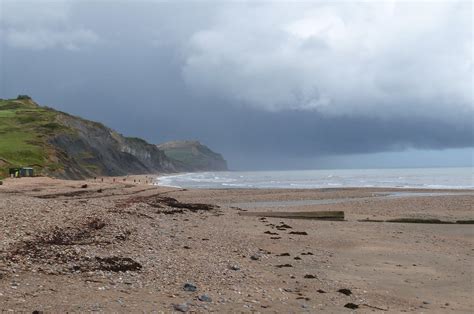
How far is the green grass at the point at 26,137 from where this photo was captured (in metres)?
78.6

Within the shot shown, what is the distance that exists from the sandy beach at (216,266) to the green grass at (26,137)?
5098 cm

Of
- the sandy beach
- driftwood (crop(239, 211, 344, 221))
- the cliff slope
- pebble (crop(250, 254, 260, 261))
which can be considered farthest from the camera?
the cliff slope

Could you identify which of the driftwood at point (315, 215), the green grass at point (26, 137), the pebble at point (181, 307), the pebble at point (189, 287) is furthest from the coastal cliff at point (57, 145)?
the pebble at point (181, 307)

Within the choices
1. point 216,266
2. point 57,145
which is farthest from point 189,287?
point 57,145

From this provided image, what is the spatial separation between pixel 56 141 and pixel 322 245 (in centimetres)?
10505

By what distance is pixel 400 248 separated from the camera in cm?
2186

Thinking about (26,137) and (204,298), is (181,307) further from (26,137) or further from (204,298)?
(26,137)

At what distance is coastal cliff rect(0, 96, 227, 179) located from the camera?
82.8 metres

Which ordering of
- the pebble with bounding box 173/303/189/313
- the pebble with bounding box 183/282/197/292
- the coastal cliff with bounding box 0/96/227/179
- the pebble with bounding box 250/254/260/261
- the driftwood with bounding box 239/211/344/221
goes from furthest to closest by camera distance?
1. the coastal cliff with bounding box 0/96/227/179
2. the driftwood with bounding box 239/211/344/221
3. the pebble with bounding box 250/254/260/261
4. the pebble with bounding box 183/282/197/292
5. the pebble with bounding box 173/303/189/313

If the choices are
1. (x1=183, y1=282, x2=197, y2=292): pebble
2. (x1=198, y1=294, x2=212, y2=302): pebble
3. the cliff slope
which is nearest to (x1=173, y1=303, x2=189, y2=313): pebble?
(x1=198, y1=294, x2=212, y2=302): pebble

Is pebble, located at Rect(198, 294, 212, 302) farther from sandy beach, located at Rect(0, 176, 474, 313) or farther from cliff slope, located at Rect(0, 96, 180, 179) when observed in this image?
cliff slope, located at Rect(0, 96, 180, 179)

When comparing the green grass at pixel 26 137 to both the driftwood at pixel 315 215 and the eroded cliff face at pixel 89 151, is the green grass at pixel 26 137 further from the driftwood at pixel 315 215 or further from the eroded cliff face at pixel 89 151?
the driftwood at pixel 315 215

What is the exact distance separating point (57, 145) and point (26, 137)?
565 inches

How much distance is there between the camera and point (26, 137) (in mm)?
98312
